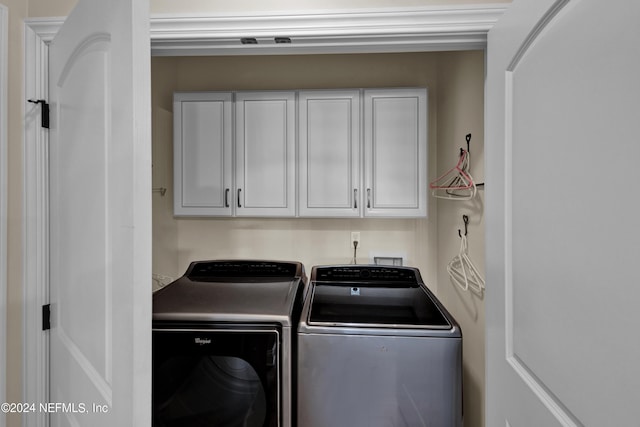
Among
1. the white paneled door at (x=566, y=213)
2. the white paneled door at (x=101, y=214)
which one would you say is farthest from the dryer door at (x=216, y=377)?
the white paneled door at (x=566, y=213)

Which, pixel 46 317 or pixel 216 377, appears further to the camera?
pixel 216 377

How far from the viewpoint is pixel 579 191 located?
505mm

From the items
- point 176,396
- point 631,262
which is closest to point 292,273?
point 176,396

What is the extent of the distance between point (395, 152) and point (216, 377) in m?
1.43

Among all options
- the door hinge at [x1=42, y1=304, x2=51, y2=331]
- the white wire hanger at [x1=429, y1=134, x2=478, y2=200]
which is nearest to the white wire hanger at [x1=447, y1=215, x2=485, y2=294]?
the white wire hanger at [x1=429, y1=134, x2=478, y2=200]

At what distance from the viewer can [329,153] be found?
1770 millimetres

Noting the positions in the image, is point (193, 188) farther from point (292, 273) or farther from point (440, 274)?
point (440, 274)

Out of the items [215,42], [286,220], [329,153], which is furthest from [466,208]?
[215,42]

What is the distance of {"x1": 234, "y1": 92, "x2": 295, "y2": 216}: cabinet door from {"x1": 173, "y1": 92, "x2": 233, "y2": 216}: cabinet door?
0.23 feet

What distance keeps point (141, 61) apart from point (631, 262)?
34.7 inches

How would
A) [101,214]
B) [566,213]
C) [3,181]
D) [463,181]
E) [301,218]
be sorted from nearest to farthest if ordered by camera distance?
1. [566,213]
2. [101,214]
3. [3,181]
4. [463,181]
5. [301,218]

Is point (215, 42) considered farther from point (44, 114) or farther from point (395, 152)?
point (395, 152)

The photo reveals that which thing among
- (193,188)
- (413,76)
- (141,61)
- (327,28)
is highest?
(413,76)

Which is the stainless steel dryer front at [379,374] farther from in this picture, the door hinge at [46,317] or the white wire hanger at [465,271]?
the door hinge at [46,317]
